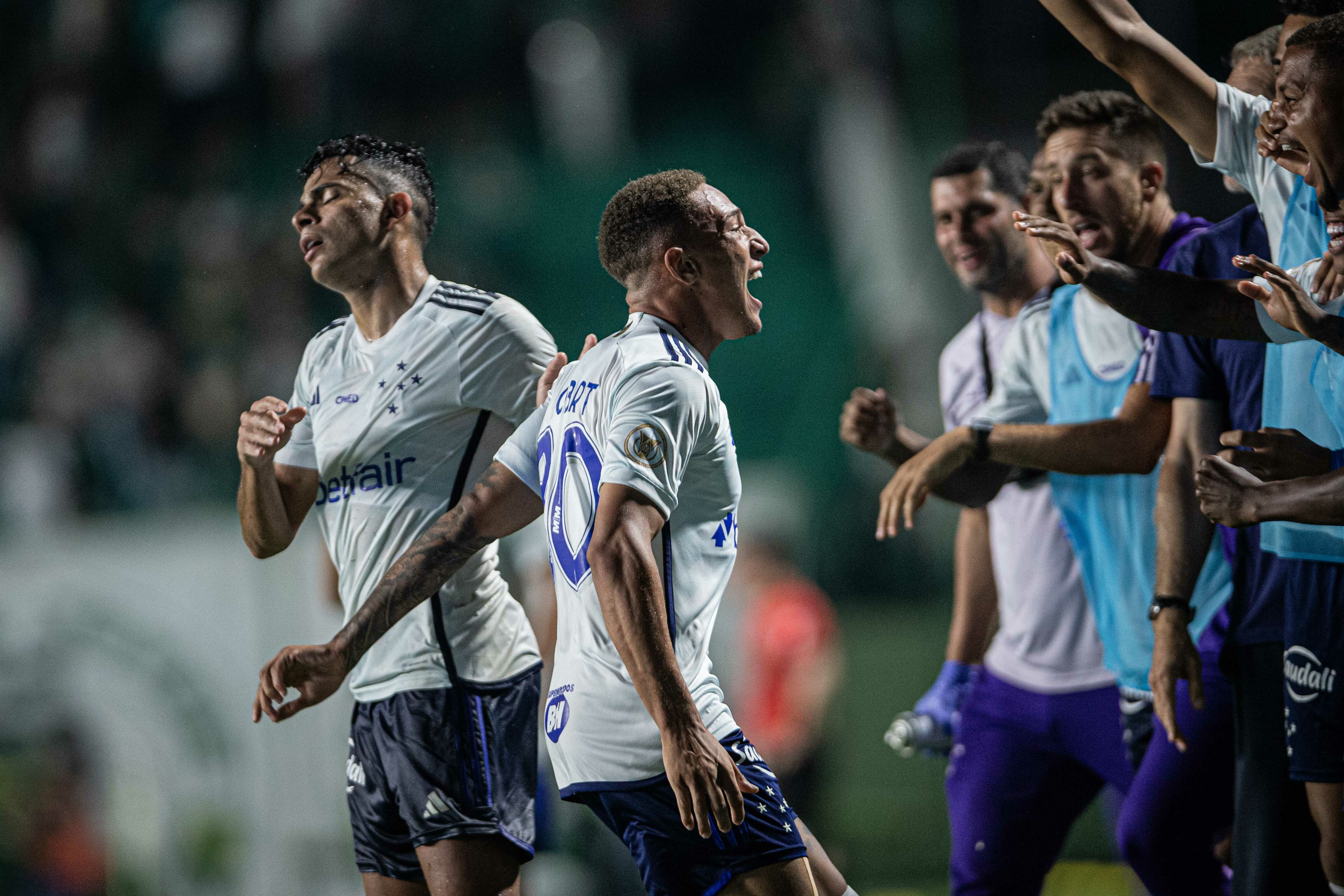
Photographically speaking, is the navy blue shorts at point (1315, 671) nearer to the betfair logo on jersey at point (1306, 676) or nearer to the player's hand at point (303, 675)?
the betfair logo on jersey at point (1306, 676)

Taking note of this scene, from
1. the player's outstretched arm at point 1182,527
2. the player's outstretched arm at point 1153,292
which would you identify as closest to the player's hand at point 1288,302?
the player's outstretched arm at point 1153,292

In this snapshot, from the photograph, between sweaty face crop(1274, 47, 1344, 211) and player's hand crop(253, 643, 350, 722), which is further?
player's hand crop(253, 643, 350, 722)

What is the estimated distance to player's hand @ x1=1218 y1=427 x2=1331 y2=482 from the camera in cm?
275

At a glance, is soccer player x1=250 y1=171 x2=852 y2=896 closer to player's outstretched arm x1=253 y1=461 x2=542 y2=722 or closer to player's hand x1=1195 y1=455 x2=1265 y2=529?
player's outstretched arm x1=253 y1=461 x2=542 y2=722

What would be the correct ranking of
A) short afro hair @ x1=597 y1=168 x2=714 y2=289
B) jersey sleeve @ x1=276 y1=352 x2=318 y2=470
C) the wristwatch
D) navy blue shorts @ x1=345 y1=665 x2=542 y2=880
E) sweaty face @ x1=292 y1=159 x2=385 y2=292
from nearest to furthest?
short afro hair @ x1=597 y1=168 x2=714 y2=289 < navy blue shorts @ x1=345 y1=665 x2=542 y2=880 < sweaty face @ x1=292 y1=159 x2=385 y2=292 < jersey sleeve @ x1=276 y1=352 x2=318 y2=470 < the wristwatch

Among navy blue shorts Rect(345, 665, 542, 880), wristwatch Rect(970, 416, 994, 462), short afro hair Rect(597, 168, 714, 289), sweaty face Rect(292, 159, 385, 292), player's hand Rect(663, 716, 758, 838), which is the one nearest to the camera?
player's hand Rect(663, 716, 758, 838)

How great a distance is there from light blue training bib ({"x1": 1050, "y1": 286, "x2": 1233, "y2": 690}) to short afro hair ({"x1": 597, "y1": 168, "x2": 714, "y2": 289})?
148cm

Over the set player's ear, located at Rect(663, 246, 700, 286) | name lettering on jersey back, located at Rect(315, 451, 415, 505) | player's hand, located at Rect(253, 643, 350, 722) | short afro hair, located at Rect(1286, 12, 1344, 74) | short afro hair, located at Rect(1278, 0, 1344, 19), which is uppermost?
short afro hair, located at Rect(1278, 0, 1344, 19)

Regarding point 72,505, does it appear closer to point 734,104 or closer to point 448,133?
point 448,133

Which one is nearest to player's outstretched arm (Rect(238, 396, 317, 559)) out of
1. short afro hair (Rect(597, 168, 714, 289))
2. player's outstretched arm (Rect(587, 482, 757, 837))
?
short afro hair (Rect(597, 168, 714, 289))

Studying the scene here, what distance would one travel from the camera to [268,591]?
695 cm

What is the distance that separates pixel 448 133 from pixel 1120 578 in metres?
6.67

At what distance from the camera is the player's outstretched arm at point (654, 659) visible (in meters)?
2.32

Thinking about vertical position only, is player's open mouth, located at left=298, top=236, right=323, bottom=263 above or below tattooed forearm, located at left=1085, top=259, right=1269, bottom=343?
above
